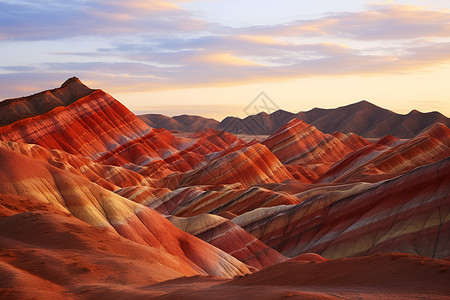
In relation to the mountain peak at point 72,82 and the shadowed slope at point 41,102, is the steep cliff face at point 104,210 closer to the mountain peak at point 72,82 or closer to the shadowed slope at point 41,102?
the shadowed slope at point 41,102

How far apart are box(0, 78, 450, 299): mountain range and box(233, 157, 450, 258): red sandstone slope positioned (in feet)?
0.51

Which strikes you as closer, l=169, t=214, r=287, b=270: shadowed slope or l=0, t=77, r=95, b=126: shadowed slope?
l=169, t=214, r=287, b=270: shadowed slope

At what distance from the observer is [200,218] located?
6319 centimetres

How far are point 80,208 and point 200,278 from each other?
74.2 ft

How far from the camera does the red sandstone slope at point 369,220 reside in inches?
2117

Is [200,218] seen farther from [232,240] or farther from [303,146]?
[303,146]

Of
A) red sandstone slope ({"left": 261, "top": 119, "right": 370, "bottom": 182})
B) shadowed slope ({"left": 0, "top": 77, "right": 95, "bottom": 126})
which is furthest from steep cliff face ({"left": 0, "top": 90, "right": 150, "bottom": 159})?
red sandstone slope ({"left": 261, "top": 119, "right": 370, "bottom": 182})

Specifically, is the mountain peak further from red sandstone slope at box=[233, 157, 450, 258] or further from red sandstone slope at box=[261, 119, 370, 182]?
red sandstone slope at box=[233, 157, 450, 258]

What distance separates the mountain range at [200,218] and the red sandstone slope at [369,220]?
0.16 metres

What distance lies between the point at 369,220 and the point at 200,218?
62.4 ft

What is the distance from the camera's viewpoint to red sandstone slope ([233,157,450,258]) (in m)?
53.8

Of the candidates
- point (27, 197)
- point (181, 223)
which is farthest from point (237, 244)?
point (27, 197)

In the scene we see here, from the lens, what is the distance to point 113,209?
163ft

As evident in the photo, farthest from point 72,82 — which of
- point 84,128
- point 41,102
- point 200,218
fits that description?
point 200,218
